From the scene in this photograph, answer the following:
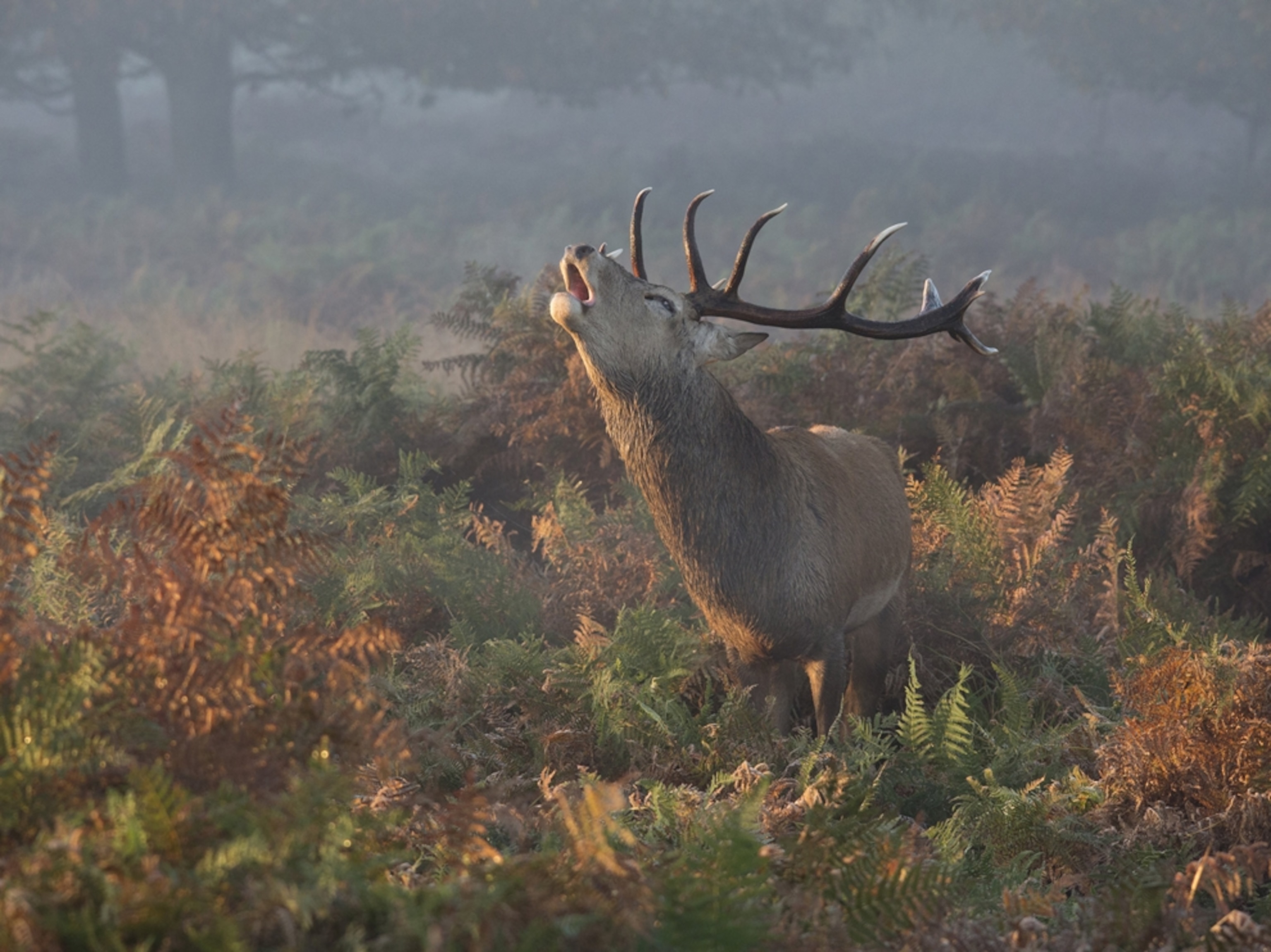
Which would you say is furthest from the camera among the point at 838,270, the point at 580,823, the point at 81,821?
the point at 838,270

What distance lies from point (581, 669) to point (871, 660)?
4.67ft

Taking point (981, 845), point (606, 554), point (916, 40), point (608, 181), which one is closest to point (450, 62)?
point (608, 181)

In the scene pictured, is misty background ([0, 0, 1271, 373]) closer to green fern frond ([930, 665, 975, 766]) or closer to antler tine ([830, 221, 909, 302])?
antler tine ([830, 221, 909, 302])

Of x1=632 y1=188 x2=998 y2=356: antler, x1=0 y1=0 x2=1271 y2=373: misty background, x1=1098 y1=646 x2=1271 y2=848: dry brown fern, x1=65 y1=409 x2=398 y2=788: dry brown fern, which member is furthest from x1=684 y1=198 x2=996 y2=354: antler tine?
x1=0 y1=0 x2=1271 y2=373: misty background

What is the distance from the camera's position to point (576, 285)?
4.00 metres

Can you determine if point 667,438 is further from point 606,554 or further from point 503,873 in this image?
point 503,873

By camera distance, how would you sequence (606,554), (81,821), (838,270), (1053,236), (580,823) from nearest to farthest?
(81,821) < (580,823) < (606,554) < (838,270) < (1053,236)

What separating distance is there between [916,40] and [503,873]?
204ft

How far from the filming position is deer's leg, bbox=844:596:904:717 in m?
4.89

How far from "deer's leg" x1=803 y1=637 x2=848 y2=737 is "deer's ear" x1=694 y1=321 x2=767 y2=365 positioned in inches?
45.8

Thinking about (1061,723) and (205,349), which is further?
(205,349)

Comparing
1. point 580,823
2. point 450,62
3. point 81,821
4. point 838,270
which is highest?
point 450,62

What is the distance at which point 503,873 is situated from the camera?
6.17 ft

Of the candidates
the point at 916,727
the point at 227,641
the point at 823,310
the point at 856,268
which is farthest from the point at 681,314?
the point at 227,641
